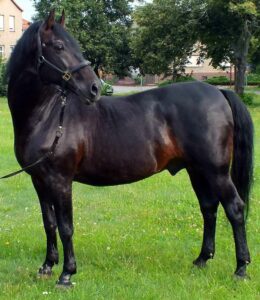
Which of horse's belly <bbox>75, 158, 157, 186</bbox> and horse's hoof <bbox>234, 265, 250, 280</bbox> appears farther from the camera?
horse's hoof <bbox>234, 265, 250, 280</bbox>

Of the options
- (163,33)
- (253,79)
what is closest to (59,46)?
(163,33)

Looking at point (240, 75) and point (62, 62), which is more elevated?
point (62, 62)

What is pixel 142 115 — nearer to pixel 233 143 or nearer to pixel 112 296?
pixel 233 143

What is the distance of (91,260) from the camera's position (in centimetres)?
586

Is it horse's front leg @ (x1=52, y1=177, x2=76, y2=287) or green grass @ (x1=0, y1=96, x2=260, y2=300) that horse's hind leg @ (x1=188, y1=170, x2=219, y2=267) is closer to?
green grass @ (x1=0, y1=96, x2=260, y2=300)

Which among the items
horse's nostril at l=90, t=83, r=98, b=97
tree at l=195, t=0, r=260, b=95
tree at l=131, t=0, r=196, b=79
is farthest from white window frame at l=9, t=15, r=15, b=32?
horse's nostril at l=90, t=83, r=98, b=97

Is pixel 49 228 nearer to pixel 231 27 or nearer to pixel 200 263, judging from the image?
pixel 200 263

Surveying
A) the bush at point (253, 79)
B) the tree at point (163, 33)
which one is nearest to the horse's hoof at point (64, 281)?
the tree at point (163, 33)

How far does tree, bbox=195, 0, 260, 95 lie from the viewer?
28500 millimetres

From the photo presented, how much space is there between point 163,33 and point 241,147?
1089 inches

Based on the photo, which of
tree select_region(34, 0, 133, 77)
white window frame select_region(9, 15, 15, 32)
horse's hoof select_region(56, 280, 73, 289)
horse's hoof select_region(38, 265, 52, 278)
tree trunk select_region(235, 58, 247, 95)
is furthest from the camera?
white window frame select_region(9, 15, 15, 32)

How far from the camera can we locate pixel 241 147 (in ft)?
18.0

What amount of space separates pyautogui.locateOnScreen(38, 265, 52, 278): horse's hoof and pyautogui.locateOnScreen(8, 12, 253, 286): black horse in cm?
3

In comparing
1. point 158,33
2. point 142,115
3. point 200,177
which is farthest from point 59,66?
point 158,33
